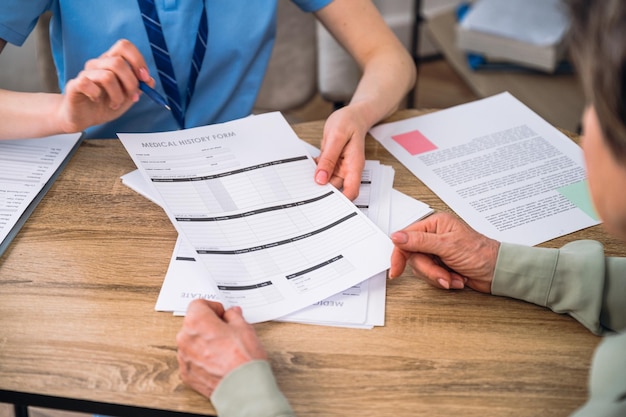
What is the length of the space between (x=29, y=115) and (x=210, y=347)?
54 cm

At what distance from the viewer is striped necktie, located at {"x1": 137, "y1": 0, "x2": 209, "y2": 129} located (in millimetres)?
1241

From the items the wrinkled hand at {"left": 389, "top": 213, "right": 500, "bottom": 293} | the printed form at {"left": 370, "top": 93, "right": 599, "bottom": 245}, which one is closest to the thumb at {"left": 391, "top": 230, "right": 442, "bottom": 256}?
the wrinkled hand at {"left": 389, "top": 213, "right": 500, "bottom": 293}

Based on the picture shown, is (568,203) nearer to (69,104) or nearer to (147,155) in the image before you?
(147,155)

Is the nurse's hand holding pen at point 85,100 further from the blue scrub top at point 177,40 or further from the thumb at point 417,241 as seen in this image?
the thumb at point 417,241

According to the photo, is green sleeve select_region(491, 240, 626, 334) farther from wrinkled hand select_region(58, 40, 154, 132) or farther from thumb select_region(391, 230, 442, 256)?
wrinkled hand select_region(58, 40, 154, 132)

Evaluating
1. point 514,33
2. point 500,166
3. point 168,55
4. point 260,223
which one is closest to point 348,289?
point 260,223

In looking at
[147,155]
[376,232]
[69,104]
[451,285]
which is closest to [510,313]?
[451,285]

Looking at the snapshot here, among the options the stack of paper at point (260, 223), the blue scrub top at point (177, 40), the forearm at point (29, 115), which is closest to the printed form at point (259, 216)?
the stack of paper at point (260, 223)

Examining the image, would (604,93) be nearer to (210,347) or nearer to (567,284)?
(567,284)

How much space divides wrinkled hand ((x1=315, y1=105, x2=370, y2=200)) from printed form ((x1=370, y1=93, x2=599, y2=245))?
0.08 meters

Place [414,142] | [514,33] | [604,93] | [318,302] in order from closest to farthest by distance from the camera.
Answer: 1. [604,93]
2. [318,302]
3. [414,142]
4. [514,33]

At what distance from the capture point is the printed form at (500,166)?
3.40 ft

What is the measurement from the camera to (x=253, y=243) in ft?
3.12

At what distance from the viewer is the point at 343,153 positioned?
1.12 m
